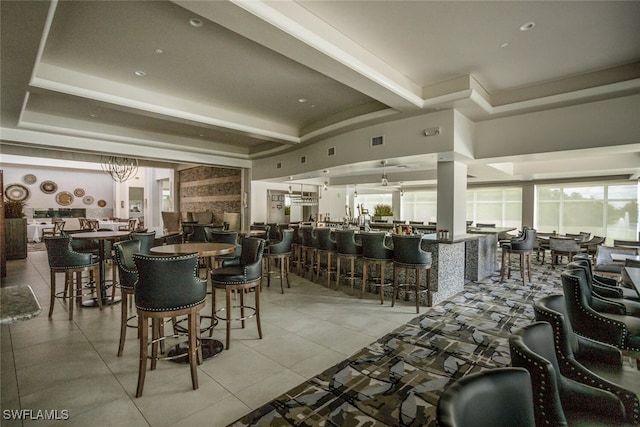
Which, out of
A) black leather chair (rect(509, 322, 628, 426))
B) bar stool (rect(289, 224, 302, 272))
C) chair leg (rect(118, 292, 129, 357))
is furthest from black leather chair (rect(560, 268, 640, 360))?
bar stool (rect(289, 224, 302, 272))

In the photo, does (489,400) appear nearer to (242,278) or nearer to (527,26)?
(242,278)

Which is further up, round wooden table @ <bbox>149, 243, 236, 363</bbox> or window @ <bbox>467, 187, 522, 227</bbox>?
window @ <bbox>467, 187, 522, 227</bbox>

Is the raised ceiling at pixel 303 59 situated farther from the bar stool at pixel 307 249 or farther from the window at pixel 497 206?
the window at pixel 497 206

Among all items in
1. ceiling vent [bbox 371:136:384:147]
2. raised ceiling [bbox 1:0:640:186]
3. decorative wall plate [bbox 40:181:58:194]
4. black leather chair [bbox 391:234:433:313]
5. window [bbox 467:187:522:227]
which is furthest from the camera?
decorative wall plate [bbox 40:181:58:194]

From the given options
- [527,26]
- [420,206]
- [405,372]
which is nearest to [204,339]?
[405,372]

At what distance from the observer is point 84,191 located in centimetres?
1472

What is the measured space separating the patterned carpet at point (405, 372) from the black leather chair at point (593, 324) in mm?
861

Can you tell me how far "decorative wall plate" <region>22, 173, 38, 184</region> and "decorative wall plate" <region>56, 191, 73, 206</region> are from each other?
3.31 ft

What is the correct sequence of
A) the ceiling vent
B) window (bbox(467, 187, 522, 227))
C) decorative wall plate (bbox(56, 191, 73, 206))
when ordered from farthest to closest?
decorative wall plate (bbox(56, 191, 73, 206)) → window (bbox(467, 187, 522, 227)) → the ceiling vent

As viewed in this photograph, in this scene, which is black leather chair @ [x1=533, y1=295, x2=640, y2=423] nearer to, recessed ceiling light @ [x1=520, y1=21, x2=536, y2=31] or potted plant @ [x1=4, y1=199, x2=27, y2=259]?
recessed ceiling light @ [x1=520, y1=21, x2=536, y2=31]

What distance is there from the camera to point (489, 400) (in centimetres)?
100

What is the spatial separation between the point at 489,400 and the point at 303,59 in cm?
337

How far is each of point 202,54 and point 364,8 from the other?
210cm

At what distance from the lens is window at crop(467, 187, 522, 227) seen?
12.2m
